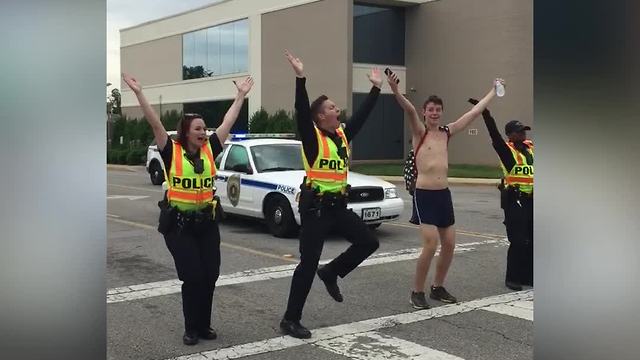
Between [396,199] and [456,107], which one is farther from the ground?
[456,107]

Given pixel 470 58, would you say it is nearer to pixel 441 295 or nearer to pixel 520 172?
pixel 520 172

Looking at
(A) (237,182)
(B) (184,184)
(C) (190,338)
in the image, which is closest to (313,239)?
(B) (184,184)

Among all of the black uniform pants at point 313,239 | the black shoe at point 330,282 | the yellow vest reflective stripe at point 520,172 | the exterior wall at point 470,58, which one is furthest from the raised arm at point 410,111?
the exterior wall at point 470,58

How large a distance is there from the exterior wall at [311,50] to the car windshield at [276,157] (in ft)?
68.7

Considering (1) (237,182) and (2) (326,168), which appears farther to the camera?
(1) (237,182)

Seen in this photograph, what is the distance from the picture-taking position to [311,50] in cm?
3497

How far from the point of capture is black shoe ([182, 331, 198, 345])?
5.17m

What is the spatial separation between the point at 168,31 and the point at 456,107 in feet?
72.4

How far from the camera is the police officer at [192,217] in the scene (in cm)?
505

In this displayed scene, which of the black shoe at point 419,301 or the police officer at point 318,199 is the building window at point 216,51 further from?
the police officer at point 318,199

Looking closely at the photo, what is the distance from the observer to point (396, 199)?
433 inches

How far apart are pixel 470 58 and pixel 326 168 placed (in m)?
27.7
